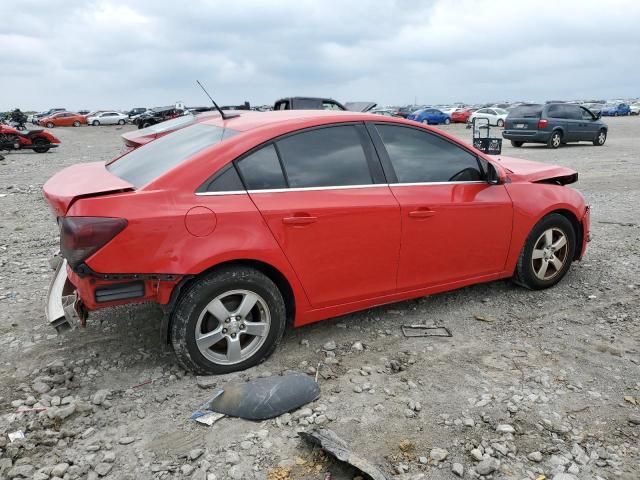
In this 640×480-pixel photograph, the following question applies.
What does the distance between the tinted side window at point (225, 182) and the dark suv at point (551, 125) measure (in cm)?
1765

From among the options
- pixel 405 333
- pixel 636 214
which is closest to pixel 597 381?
pixel 405 333

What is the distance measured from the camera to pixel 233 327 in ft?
11.2

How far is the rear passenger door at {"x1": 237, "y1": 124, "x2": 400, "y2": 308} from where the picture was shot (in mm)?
3465

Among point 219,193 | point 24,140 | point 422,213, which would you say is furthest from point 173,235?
point 24,140

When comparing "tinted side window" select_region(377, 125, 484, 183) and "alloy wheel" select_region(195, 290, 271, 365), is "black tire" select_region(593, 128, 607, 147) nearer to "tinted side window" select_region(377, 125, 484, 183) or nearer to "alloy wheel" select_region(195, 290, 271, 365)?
"tinted side window" select_region(377, 125, 484, 183)

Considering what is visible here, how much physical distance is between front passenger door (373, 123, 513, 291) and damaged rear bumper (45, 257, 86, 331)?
219cm

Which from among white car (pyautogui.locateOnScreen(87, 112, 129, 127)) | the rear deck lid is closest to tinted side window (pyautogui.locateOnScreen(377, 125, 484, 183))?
the rear deck lid

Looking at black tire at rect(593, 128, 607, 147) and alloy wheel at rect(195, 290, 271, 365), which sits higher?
black tire at rect(593, 128, 607, 147)

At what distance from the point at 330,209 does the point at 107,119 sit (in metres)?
52.9

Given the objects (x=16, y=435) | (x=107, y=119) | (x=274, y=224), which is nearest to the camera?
(x=16, y=435)

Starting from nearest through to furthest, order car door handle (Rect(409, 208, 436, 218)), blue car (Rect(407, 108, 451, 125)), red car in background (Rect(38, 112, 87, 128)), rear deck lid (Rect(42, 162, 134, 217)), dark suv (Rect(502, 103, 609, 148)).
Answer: rear deck lid (Rect(42, 162, 134, 217)) < car door handle (Rect(409, 208, 436, 218)) < dark suv (Rect(502, 103, 609, 148)) < blue car (Rect(407, 108, 451, 125)) < red car in background (Rect(38, 112, 87, 128))

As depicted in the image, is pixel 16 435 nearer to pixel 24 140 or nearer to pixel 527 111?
pixel 527 111

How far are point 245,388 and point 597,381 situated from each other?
7.26ft

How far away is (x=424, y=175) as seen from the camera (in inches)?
159
